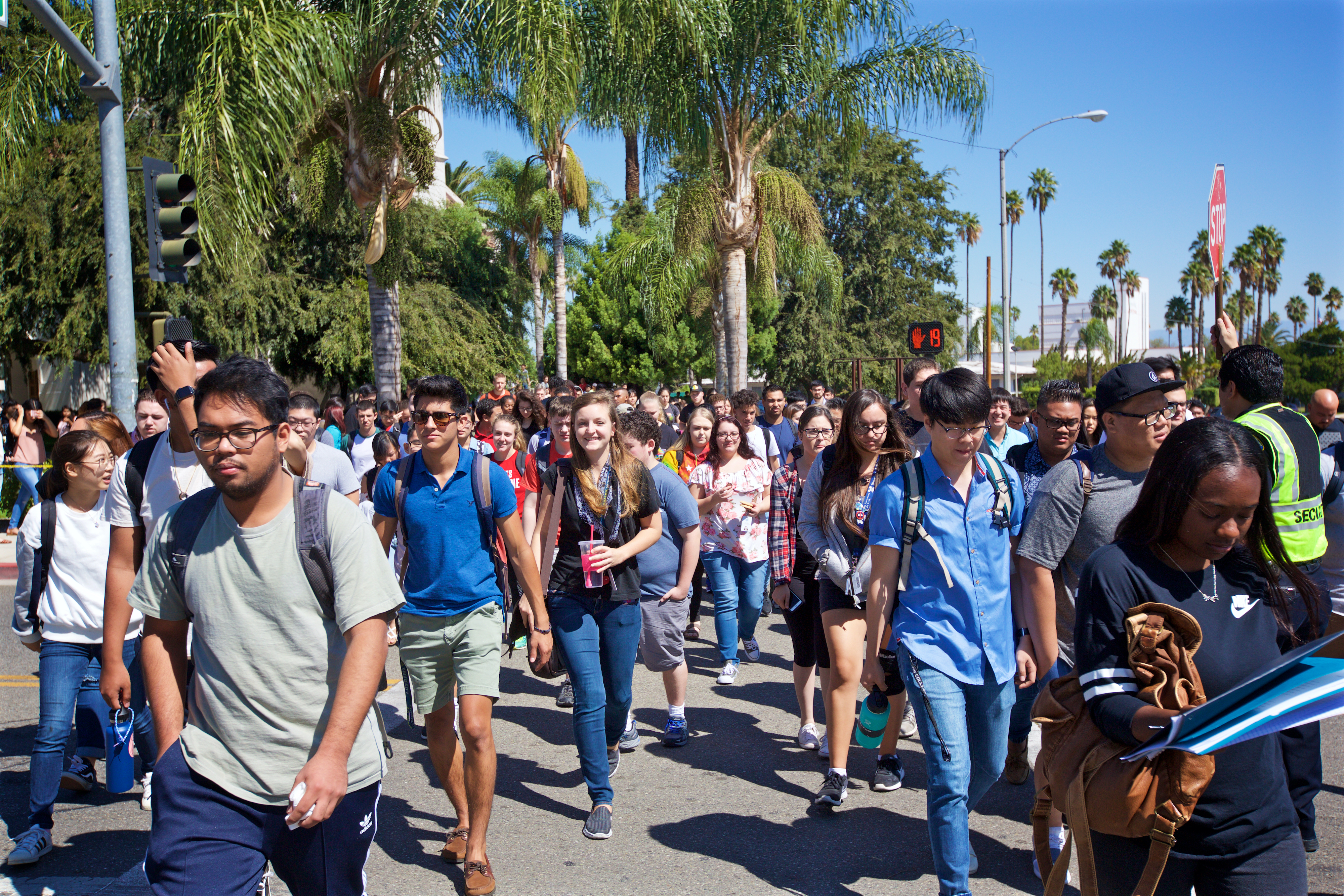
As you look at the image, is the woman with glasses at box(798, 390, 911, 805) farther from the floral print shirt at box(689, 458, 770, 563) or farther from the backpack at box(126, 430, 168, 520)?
the backpack at box(126, 430, 168, 520)

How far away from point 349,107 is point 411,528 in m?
10.8

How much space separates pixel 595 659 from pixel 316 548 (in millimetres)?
2158

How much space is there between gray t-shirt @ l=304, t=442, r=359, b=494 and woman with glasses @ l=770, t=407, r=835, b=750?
2604mm

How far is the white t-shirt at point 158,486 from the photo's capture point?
386cm

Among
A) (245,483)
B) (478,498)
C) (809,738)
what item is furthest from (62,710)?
(809,738)

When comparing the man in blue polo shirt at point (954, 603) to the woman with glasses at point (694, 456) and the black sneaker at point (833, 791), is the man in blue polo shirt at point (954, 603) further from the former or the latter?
the woman with glasses at point (694, 456)

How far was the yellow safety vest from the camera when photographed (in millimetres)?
3996

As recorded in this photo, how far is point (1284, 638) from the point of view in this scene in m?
2.66

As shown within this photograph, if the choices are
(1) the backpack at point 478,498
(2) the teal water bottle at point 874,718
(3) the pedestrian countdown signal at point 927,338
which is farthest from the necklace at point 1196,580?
(3) the pedestrian countdown signal at point 927,338

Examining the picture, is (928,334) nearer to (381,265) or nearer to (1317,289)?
(381,265)

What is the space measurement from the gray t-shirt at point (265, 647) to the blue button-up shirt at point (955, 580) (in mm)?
1898

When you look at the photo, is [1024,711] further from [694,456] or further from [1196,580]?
[694,456]

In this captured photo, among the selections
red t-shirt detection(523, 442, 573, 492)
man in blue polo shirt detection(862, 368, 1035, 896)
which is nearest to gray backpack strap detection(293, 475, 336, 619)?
man in blue polo shirt detection(862, 368, 1035, 896)

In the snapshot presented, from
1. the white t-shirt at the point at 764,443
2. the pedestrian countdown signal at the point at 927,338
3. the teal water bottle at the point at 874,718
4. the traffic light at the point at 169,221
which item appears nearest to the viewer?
the teal water bottle at the point at 874,718
